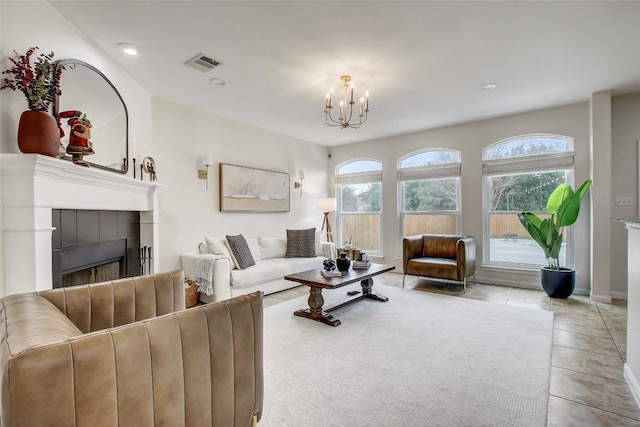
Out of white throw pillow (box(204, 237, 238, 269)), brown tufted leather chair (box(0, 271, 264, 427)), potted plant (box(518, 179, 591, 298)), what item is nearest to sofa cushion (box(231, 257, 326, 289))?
white throw pillow (box(204, 237, 238, 269))

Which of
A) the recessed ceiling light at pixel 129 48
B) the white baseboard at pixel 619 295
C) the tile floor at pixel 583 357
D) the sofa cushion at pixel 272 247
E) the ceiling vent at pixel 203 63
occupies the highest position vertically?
the ceiling vent at pixel 203 63

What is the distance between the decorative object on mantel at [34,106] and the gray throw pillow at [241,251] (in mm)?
2466

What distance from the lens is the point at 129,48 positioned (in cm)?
268

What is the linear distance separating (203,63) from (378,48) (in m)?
1.68

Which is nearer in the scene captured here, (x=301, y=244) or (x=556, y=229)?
(x=556, y=229)

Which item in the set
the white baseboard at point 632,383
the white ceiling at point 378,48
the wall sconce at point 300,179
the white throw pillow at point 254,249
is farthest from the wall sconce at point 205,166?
the white baseboard at point 632,383

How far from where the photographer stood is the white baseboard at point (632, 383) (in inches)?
72.0

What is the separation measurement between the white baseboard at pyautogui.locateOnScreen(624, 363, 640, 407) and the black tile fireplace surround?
3739 mm

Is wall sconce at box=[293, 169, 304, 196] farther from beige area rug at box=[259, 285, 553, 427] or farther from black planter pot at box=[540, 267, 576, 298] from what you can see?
black planter pot at box=[540, 267, 576, 298]

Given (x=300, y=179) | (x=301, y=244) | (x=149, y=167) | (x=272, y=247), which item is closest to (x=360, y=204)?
(x=300, y=179)

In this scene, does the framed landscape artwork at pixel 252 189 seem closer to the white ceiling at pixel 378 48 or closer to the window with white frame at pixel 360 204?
the white ceiling at pixel 378 48

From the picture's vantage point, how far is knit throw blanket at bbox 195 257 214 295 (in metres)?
3.60

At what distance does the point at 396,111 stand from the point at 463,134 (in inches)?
57.2

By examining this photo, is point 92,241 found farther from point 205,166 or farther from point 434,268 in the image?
point 434,268
